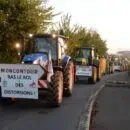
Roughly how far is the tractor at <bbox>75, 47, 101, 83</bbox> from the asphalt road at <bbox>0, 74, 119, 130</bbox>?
14.7 metres

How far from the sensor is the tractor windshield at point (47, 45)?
68.5 ft

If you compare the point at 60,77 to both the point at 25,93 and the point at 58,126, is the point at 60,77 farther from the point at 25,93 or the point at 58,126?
the point at 58,126

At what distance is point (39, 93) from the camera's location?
18453 mm

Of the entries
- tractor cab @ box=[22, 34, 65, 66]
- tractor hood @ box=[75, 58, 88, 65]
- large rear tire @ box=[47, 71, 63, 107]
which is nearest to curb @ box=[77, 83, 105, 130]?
large rear tire @ box=[47, 71, 63, 107]

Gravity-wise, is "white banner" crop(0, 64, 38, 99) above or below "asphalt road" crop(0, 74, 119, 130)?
above

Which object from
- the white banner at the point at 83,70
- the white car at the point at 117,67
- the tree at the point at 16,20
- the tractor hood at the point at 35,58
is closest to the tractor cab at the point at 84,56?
the white banner at the point at 83,70

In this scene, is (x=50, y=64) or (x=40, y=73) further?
(x=50, y=64)

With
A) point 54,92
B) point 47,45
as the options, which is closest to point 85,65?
point 47,45

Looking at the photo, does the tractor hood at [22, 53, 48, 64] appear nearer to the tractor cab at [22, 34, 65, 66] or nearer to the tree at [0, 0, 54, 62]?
the tractor cab at [22, 34, 65, 66]

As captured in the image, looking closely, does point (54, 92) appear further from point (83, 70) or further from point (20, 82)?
point (83, 70)

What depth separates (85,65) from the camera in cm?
3538

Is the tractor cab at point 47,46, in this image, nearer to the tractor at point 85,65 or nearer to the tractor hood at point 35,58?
the tractor hood at point 35,58

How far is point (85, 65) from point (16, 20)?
9.20 m

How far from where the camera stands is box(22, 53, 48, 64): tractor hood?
1906 cm
